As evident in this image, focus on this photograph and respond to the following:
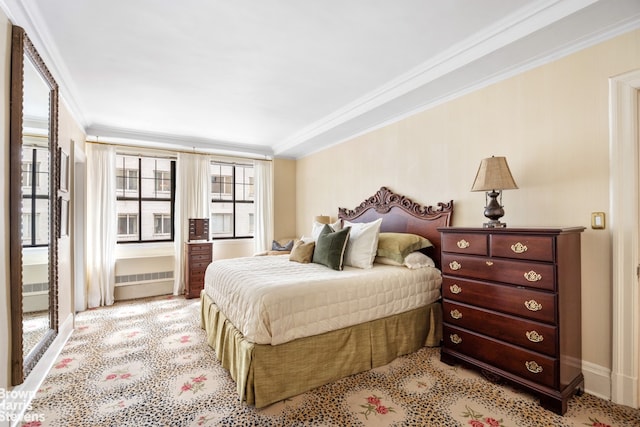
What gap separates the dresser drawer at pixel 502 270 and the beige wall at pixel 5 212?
117 inches

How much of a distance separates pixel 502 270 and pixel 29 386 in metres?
3.38

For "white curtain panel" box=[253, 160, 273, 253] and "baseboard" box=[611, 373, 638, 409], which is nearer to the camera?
"baseboard" box=[611, 373, 638, 409]

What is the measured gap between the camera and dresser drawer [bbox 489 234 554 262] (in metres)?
1.94

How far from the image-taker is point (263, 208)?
577 cm

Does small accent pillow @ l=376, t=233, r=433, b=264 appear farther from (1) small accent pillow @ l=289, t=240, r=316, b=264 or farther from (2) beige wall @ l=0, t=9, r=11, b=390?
(2) beige wall @ l=0, t=9, r=11, b=390

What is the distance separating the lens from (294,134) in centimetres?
499

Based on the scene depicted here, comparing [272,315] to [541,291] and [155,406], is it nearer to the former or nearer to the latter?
[155,406]

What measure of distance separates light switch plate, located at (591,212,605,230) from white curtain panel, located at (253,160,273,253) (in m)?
4.67

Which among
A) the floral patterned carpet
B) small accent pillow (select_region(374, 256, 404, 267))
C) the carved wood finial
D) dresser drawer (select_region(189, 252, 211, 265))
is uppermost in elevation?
the carved wood finial

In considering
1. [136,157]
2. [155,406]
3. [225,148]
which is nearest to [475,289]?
[155,406]

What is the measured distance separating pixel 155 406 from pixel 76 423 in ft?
1.40

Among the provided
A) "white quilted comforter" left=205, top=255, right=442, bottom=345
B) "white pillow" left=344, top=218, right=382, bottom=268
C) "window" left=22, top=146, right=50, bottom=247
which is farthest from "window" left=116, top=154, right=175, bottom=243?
"white pillow" left=344, top=218, right=382, bottom=268

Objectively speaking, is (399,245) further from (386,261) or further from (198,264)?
(198,264)

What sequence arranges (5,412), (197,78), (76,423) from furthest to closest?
1. (197,78)
2. (76,423)
3. (5,412)
